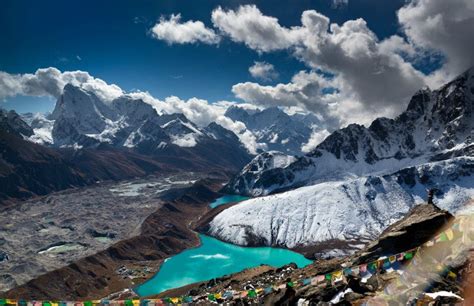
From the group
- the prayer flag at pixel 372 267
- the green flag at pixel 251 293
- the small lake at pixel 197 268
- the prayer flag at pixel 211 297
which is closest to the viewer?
the prayer flag at pixel 372 267

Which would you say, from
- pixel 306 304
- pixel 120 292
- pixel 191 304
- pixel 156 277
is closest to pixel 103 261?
pixel 156 277

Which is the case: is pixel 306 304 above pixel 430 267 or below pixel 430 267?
below

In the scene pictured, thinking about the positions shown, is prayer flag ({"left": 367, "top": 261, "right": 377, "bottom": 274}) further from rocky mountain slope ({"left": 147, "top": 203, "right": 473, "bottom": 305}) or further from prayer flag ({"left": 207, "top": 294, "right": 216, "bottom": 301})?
prayer flag ({"left": 207, "top": 294, "right": 216, "bottom": 301})

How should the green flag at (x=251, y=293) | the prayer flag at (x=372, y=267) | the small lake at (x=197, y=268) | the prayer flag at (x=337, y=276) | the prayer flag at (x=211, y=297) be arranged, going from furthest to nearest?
the small lake at (x=197, y=268)
the prayer flag at (x=211, y=297)
the green flag at (x=251, y=293)
the prayer flag at (x=337, y=276)
the prayer flag at (x=372, y=267)

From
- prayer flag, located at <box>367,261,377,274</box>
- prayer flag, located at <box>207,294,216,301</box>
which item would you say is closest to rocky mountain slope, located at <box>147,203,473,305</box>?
prayer flag, located at <box>367,261,377,274</box>

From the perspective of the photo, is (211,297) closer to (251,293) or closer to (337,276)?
(251,293)

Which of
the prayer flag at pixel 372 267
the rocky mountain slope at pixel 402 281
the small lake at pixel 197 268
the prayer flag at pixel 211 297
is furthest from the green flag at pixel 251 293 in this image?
the small lake at pixel 197 268

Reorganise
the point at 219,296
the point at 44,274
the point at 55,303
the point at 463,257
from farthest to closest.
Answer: the point at 44,274, the point at 219,296, the point at 55,303, the point at 463,257

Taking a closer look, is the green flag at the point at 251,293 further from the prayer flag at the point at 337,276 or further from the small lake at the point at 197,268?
the small lake at the point at 197,268

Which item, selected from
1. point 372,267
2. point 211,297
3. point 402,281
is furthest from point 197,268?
point 402,281

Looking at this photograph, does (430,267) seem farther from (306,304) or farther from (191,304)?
(191,304)

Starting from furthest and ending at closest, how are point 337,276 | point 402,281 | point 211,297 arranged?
point 211,297, point 337,276, point 402,281
